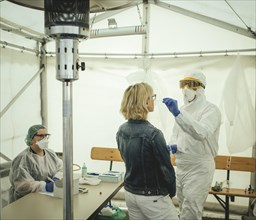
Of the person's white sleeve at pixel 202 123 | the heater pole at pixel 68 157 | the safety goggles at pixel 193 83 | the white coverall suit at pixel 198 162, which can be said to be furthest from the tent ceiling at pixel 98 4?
the safety goggles at pixel 193 83

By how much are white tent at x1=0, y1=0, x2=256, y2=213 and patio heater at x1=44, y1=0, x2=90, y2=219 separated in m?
2.42

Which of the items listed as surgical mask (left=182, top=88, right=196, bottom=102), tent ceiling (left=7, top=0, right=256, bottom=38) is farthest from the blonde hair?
tent ceiling (left=7, top=0, right=256, bottom=38)

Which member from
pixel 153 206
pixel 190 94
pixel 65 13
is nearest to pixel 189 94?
pixel 190 94

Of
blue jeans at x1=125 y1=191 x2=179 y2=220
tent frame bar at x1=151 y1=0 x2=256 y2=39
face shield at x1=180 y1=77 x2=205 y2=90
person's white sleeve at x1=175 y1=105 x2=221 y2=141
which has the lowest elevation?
blue jeans at x1=125 y1=191 x2=179 y2=220

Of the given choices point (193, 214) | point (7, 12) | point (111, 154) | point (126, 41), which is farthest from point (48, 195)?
point (126, 41)

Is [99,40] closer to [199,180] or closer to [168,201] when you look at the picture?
[199,180]

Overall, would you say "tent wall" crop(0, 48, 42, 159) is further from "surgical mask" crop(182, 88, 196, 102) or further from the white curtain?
the white curtain

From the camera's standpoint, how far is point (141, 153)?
1491 mm

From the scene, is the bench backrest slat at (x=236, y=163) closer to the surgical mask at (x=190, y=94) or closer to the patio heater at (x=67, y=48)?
the surgical mask at (x=190, y=94)

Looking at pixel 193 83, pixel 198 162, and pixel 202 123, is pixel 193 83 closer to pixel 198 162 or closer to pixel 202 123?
pixel 202 123

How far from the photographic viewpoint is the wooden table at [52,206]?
62.0 inches

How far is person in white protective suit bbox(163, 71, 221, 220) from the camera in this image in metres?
2.14

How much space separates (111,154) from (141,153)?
197 cm

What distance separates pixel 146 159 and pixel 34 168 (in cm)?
113
